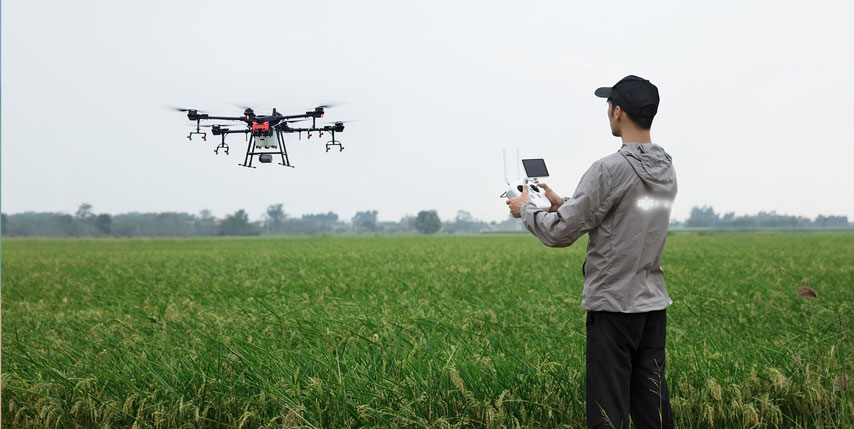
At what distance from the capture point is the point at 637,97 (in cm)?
284

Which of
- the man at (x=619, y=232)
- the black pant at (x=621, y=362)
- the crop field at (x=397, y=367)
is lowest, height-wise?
the crop field at (x=397, y=367)

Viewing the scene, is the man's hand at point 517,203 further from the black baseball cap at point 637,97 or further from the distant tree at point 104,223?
the distant tree at point 104,223

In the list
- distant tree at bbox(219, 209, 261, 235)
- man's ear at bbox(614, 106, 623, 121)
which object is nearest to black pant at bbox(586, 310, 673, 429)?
man's ear at bbox(614, 106, 623, 121)

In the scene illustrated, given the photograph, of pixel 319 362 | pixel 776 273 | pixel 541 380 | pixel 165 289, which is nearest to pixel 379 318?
pixel 319 362

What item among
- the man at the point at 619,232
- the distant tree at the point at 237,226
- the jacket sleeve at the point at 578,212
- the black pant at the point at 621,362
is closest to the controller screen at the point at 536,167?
the man at the point at 619,232

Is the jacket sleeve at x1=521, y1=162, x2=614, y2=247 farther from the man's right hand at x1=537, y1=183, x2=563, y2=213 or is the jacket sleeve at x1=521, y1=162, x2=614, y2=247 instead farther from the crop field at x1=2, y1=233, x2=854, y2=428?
the crop field at x1=2, y1=233, x2=854, y2=428

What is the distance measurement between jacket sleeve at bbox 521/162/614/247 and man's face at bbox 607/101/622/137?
0.79ft

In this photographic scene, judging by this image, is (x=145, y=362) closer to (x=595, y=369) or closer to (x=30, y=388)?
(x=30, y=388)

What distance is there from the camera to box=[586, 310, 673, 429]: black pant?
2.92 meters

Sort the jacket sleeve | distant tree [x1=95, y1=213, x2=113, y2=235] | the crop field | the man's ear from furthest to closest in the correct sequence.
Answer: distant tree [x1=95, y1=213, x2=113, y2=235] → the crop field → the man's ear → the jacket sleeve

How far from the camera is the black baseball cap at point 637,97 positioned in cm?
284

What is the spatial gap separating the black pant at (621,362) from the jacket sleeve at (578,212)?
0.44 meters

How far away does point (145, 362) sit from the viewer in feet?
16.2

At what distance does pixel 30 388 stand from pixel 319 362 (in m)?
2.11
